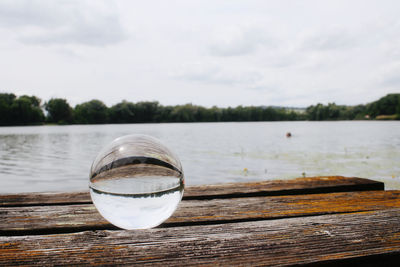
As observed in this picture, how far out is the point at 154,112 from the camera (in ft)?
281

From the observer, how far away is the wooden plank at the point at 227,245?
3.38 ft

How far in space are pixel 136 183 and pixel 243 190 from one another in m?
0.89

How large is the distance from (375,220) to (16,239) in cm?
164

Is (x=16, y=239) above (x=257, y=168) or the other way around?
above

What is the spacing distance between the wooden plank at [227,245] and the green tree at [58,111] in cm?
8622

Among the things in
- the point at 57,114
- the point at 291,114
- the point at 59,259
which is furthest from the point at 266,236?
the point at 291,114

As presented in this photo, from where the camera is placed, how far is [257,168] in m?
10.5

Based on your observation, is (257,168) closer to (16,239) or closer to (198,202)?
(198,202)

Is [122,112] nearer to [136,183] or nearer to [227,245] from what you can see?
[136,183]

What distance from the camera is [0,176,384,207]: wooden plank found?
1.89 metres

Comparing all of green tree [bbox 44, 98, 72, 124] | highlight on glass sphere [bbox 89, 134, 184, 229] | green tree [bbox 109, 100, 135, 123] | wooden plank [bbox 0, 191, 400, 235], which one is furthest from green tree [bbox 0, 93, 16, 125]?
highlight on glass sphere [bbox 89, 134, 184, 229]

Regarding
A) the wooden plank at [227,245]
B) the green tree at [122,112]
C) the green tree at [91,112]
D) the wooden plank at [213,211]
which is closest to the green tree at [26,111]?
the green tree at [91,112]

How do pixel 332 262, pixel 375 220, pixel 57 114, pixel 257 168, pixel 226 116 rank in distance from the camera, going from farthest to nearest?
1. pixel 226 116
2. pixel 57 114
3. pixel 257 168
4. pixel 375 220
5. pixel 332 262

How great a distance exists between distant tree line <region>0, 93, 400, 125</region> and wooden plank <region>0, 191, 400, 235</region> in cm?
8267
